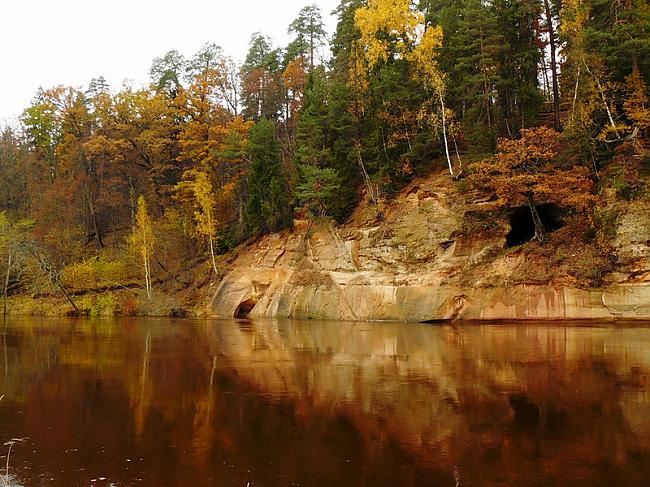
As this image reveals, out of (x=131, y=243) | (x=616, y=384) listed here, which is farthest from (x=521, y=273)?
(x=131, y=243)

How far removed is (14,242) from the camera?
48156mm

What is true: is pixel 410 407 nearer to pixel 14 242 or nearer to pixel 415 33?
pixel 415 33

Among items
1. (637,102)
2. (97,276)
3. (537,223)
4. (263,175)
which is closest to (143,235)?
(97,276)

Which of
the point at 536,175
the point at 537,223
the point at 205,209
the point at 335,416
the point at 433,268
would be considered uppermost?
the point at 536,175

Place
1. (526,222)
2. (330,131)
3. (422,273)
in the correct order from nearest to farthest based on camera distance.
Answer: (422,273)
(526,222)
(330,131)

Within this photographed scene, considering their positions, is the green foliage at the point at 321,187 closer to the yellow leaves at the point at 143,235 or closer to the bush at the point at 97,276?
the yellow leaves at the point at 143,235

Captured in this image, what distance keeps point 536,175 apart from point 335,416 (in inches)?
968

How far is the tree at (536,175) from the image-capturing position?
3066 cm

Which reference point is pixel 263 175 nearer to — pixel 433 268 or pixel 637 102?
pixel 433 268

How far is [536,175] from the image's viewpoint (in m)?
31.1

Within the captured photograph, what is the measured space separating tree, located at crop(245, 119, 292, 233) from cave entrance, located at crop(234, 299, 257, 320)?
21.3 feet

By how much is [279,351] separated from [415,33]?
2814 centimetres

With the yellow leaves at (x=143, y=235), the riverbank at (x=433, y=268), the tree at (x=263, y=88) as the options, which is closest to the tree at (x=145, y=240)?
the yellow leaves at (x=143, y=235)

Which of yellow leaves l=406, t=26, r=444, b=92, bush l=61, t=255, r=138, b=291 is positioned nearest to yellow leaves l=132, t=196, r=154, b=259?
bush l=61, t=255, r=138, b=291
